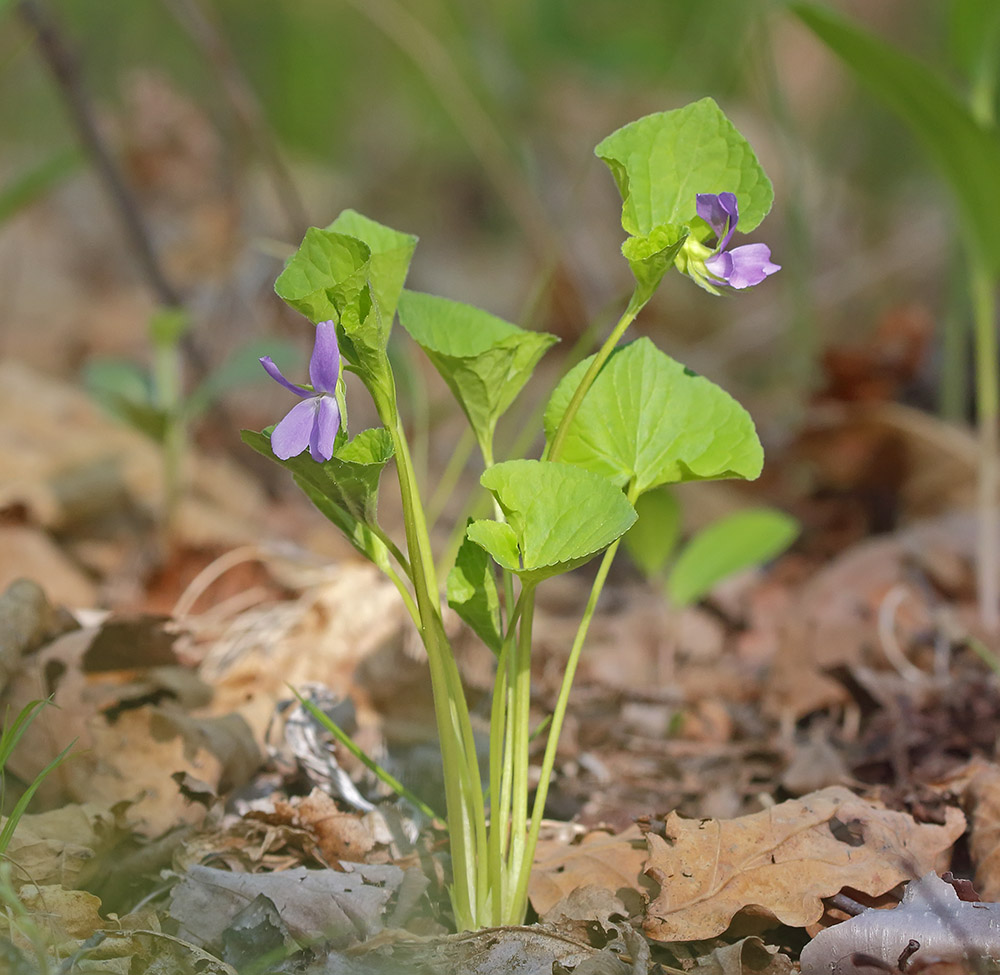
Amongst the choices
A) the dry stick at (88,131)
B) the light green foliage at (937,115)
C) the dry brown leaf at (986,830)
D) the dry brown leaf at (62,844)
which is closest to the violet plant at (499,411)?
the dry brown leaf at (62,844)

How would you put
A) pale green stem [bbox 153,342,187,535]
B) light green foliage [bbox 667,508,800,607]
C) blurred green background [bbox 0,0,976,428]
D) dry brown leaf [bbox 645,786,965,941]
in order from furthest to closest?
blurred green background [bbox 0,0,976,428] → pale green stem [bbox 153,342,187,535] → light green foliage [bbox 667,508,800,607] → dry brown leaf [bbox 645,786,965,941]

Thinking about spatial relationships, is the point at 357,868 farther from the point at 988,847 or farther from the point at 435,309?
the point at 988,847

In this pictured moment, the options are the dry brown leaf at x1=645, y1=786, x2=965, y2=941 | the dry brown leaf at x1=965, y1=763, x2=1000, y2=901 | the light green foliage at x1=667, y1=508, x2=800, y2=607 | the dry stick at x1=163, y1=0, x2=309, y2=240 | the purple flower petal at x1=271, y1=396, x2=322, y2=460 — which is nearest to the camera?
the purple flower petal at x1=271, y1=396, x2=322, y2=460

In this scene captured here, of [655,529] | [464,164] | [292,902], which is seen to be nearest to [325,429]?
[292,902]

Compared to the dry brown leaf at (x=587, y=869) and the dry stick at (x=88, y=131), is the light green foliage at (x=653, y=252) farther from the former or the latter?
the dry stick at (x=88, y=131)

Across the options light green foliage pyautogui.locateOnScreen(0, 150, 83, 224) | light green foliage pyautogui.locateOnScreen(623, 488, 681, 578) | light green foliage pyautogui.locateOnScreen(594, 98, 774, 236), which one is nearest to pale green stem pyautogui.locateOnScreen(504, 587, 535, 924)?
light green foliage pyautogui.locateOnScreen(594, 98, 774, 236)

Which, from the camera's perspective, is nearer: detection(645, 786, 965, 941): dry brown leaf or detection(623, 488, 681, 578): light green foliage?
detection(645, 786, 965, 941): dry brown leaf

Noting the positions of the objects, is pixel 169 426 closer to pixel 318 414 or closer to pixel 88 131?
pixel 88 131

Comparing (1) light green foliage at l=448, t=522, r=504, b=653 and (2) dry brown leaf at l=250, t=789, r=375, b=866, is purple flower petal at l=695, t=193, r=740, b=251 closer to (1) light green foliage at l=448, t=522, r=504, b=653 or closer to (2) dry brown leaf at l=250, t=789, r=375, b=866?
(1) light green foliage at l=448, t=522, r=504, b=653
